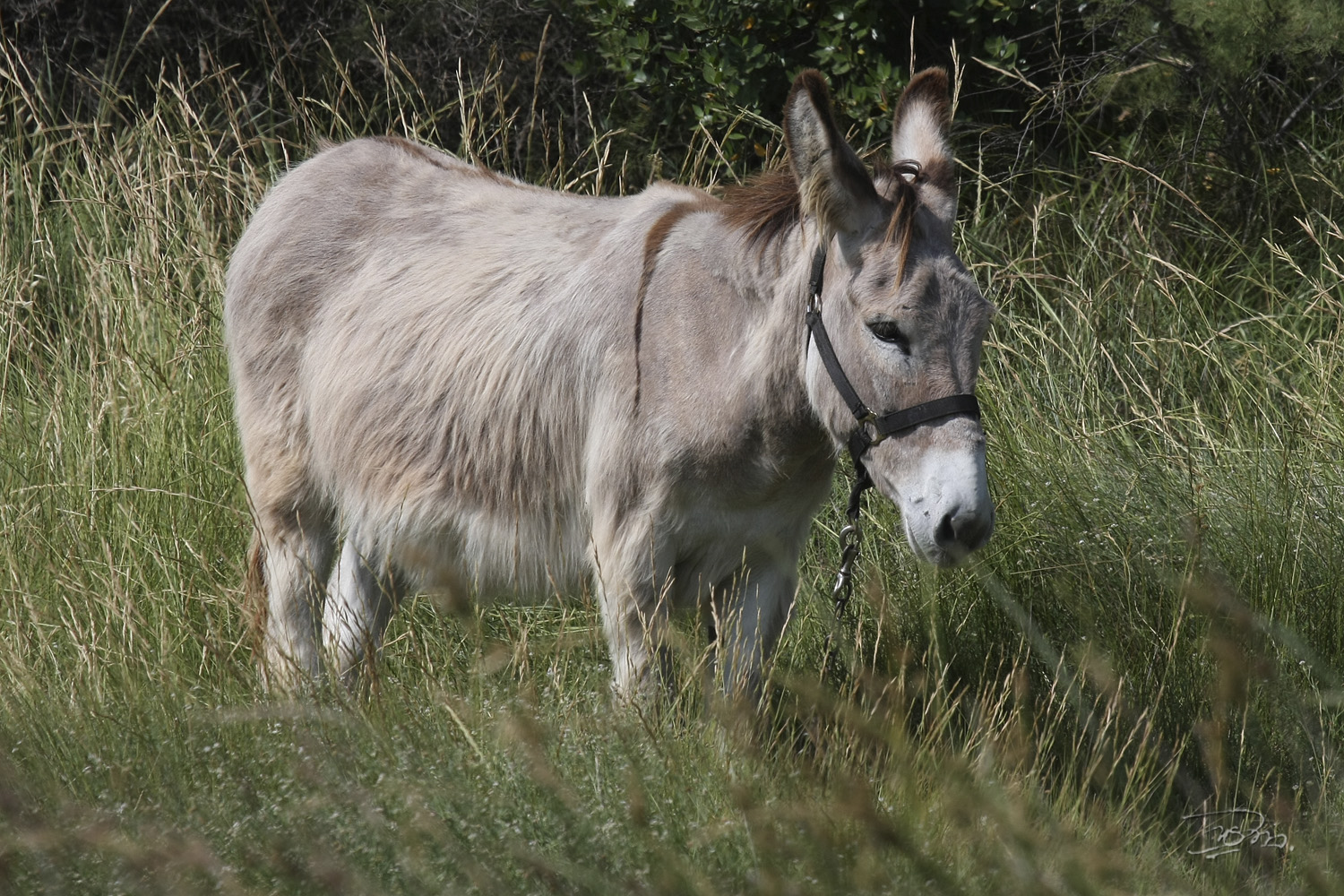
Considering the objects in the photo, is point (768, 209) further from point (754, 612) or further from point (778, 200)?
point (754, 612)

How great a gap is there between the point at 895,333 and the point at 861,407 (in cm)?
17

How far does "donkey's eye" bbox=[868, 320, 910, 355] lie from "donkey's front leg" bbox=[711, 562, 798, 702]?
2.21ft

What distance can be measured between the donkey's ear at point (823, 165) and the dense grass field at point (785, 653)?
2.70 feet

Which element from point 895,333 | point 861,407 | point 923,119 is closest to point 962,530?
point 861,407

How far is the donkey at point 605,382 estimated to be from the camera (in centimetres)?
278

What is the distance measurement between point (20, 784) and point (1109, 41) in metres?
5.88

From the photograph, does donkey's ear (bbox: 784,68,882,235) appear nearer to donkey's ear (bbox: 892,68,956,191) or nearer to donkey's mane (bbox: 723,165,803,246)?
donkey's mane (bbox: 723,165,803,246)

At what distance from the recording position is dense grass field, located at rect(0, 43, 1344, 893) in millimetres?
2217

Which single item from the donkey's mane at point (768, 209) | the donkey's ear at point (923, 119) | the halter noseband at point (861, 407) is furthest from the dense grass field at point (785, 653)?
the donkey's ear at point (923, 119)

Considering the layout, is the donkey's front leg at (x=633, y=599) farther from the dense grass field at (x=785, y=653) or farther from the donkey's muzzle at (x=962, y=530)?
the donkey's muzzle at (x=962, y=530)

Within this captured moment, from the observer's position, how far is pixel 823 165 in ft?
9.12

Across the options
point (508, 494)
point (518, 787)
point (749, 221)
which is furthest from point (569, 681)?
point (749, 221)

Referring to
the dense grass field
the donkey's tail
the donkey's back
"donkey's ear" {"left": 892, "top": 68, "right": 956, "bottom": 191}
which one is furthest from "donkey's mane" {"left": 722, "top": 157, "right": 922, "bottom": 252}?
the donkey's tail

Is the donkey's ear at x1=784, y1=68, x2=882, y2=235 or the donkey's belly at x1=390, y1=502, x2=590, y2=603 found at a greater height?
the donkey's ear at x1=784, y1=68, x2=882, y2=235
